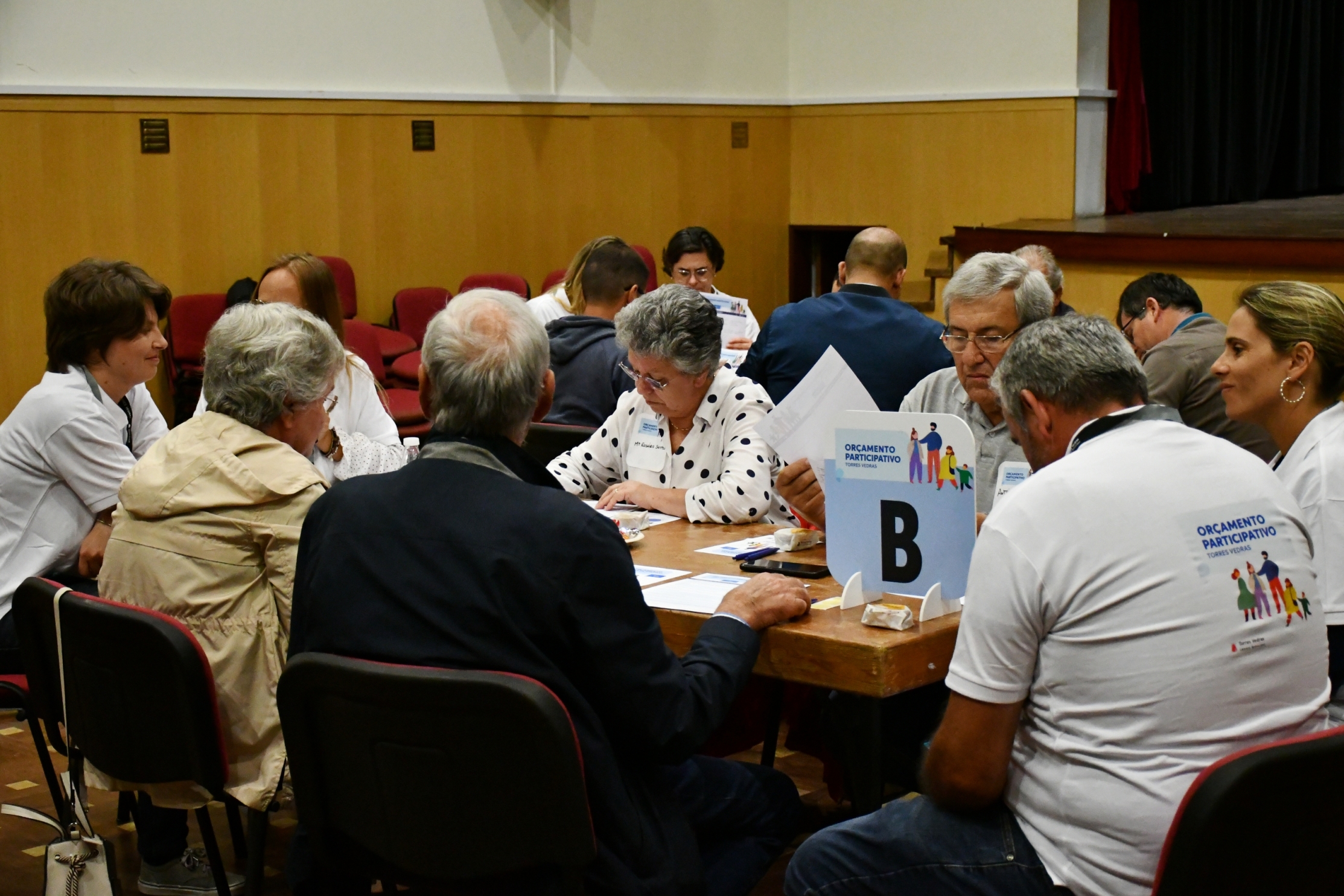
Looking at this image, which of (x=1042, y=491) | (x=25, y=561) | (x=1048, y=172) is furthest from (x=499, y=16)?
(x=1042, y=491)

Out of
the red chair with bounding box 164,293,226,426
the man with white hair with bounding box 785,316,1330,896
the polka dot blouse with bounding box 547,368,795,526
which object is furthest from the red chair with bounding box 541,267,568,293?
the man with white hair with bounding box 785,316,1330,896

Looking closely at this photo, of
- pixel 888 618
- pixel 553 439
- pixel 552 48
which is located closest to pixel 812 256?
pixel 552 48

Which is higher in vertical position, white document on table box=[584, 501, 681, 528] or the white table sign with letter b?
the white table sign with letter b

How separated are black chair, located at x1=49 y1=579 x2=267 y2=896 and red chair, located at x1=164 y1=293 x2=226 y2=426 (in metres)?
4.37

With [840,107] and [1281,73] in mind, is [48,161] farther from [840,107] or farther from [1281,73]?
[1281,73]

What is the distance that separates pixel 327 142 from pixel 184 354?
173 centimetres

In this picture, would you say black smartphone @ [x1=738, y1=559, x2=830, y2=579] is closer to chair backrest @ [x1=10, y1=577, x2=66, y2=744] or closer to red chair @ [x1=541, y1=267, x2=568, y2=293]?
chair backrest @ [x1=10, y1=577, x2=66, y2=744]

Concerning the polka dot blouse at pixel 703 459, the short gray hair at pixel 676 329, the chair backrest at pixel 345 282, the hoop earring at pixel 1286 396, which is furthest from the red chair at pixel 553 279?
the hoop earring at pixel 1286 396

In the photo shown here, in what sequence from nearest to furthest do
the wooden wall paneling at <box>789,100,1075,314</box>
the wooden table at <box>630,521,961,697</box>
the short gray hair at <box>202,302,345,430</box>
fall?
the wooden table at <box>630,521,961,697</box> < the short gray hair at <box>202,302,345,430</box> < the wooden wall paneling at <box>789,100,1075,314</box>

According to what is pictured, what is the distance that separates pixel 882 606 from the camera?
2316mm

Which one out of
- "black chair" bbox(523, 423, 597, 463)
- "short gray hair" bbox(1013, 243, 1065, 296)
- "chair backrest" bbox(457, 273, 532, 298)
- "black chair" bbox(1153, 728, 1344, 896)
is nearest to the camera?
"black chair" bbox(1153, 728, 1344, 896)

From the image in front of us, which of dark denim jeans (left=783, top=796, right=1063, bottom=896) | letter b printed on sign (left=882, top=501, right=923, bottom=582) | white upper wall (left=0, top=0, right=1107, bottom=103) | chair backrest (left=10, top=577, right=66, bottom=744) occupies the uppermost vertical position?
white upper wall (left=0, top=0, right=1107, bottom=103)

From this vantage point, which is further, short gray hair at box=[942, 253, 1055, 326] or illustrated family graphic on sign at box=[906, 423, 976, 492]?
short gray hair at box=[942, 253, 1055, 326]

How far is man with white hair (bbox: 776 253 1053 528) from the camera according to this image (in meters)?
3.06
